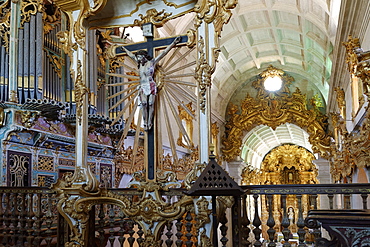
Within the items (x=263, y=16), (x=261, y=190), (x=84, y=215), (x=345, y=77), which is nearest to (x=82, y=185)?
(x=84, y=215)

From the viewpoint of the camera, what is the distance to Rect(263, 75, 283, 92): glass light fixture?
68.4ft

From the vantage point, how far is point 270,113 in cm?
2053

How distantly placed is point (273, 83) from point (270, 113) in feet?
4.78

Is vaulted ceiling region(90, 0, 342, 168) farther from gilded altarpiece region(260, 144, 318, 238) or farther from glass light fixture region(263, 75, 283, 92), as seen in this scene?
gilded altarpiece region(260, 144, 318, 238)

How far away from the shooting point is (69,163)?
926 cm

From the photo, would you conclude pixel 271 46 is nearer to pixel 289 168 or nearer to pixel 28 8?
pixel 28 8

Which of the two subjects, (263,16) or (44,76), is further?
(263,16)

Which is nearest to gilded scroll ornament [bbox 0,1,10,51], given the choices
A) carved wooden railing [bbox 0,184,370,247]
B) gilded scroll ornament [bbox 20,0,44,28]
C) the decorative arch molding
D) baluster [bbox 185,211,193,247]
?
gilded scroll ornament [bbox 20,0,44,28]

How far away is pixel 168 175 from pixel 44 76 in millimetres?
3741

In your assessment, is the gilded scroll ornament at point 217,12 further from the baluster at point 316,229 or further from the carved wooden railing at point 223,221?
the baluster at point 316,229

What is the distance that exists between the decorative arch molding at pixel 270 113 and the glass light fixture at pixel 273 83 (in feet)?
0.48

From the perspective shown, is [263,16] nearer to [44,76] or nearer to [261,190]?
[44,76]

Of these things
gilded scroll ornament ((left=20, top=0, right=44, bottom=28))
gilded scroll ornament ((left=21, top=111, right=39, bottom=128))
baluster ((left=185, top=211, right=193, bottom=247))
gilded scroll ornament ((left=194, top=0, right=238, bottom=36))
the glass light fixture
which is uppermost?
the glass light fixture

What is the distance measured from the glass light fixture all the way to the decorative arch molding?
0.15 metres
